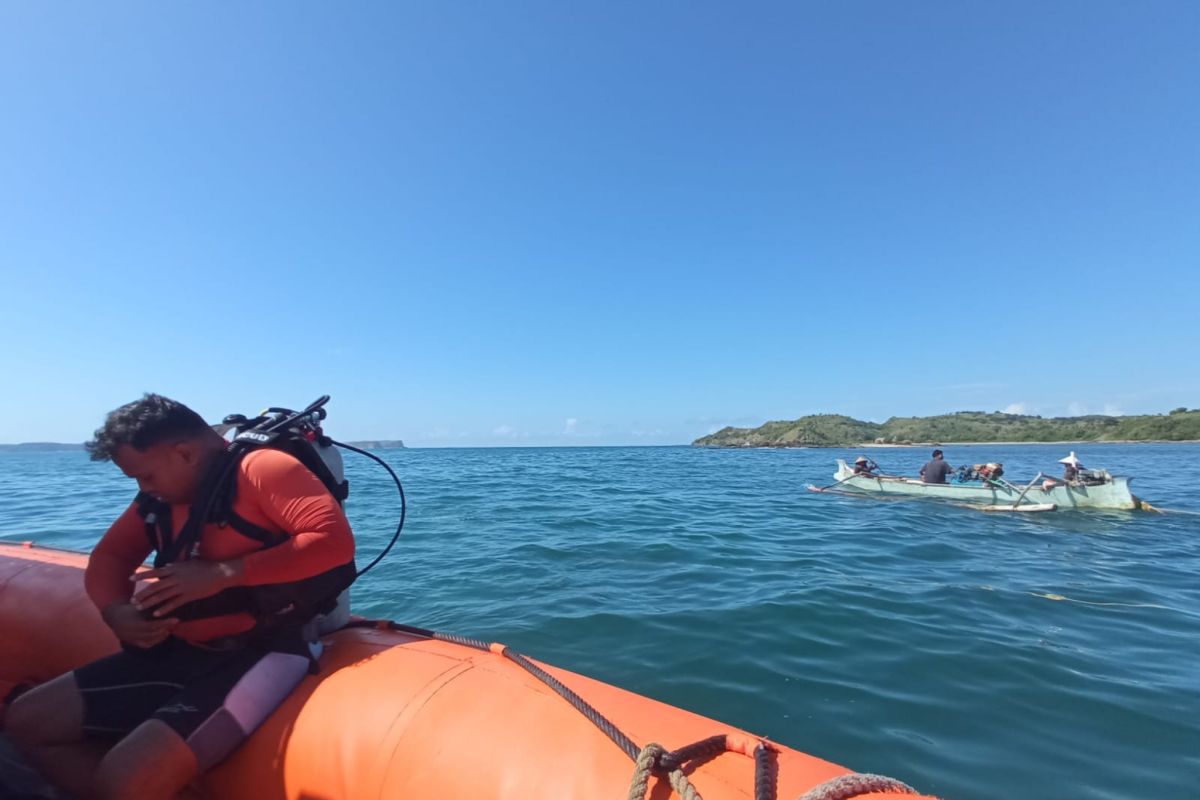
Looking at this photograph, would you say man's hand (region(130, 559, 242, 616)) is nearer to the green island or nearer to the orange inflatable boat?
the orange inflatable boat

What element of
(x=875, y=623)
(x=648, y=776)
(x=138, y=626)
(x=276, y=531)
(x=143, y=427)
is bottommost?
(x=875, y=623)

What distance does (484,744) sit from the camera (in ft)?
6.25

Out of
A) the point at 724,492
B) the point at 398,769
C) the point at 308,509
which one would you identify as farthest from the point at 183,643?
the point at 724,492

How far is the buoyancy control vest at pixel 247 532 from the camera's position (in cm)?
215

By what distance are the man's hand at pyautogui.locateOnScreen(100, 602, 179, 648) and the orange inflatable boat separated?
1.89 feet

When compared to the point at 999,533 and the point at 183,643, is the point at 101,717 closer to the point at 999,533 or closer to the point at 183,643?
the point at 183,643

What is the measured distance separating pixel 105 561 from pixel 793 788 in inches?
120

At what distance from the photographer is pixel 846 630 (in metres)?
5.07

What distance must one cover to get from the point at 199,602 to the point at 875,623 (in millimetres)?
5623

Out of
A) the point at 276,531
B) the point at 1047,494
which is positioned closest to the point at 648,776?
the point at 276,531

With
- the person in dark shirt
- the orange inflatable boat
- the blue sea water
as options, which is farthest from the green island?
the orange inflatable boat

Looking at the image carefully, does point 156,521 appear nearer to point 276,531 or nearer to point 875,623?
point 276,531

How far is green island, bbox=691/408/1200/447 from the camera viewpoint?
6725 centimetres

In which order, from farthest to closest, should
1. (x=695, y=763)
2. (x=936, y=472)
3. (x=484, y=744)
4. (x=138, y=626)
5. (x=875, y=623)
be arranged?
(x=936, y=472) → (x=875, y=623) → (x=138, y=626) → (x=484, y=744) → (x=695, y=763)
